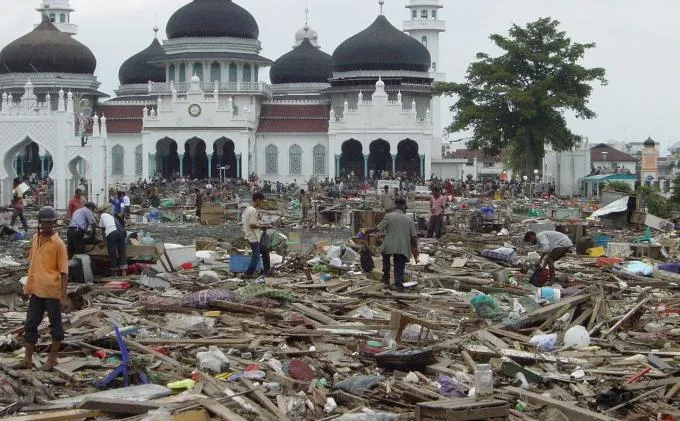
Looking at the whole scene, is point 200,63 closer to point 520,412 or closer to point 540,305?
point 540,305

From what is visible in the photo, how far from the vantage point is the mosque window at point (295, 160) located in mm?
60094

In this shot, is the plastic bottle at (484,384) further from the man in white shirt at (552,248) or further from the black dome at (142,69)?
the black dome at (142,69)

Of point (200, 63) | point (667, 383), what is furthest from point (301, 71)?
point (667, 383)

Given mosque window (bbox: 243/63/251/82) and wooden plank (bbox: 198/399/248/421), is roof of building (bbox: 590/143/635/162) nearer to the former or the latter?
mosque window (bbox: 243/63/251/82)

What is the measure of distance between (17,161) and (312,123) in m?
14.4

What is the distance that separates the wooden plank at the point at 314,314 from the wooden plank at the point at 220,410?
3553 mm

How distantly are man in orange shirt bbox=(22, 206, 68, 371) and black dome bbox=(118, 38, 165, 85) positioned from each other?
58.0 metres

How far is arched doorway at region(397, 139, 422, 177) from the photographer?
5997cm

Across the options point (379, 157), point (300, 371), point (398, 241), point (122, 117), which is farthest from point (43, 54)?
point (300, 371)

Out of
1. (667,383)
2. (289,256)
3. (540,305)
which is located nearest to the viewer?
(667,383)

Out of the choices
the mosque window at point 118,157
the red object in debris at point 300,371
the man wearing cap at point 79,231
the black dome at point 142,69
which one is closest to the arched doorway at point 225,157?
the mosque window at point 118,157

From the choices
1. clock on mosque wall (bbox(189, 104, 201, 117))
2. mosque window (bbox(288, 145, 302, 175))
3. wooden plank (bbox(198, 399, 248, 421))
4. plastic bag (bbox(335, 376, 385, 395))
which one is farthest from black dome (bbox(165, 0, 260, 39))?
wooden plank (bbox(198, 399, 248, 421))

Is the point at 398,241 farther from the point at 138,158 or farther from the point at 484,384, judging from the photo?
the point at 138,158

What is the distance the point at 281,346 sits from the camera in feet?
35.7
